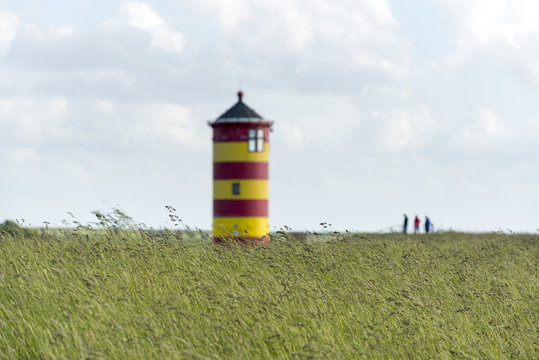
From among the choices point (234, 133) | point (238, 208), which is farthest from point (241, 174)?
point (234, 133)

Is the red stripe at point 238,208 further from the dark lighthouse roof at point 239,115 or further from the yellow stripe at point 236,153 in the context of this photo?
the dark lighthouse roof at point 239,115

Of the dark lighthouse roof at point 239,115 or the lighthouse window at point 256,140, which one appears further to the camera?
the dark lighthouse roof at point 239,115

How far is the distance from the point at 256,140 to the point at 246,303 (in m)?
15.2

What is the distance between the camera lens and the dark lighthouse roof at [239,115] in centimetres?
2070

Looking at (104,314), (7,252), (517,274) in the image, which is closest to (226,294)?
(104,314)

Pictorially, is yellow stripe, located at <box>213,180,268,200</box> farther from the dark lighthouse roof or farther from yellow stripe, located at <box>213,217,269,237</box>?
the dark lighthouse roof

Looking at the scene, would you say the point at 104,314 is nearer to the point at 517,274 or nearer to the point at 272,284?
the point at 272,284

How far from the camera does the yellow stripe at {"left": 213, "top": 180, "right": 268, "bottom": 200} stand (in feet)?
66.0

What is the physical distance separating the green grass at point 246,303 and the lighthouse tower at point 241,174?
433 inches

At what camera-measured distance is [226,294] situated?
6074mm

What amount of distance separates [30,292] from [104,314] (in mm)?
1021

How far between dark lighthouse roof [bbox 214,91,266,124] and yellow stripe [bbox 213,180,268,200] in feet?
6.52

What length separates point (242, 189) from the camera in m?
20.1

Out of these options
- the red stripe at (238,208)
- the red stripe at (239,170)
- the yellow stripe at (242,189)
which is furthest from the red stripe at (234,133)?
the red stripe at (238,208)
